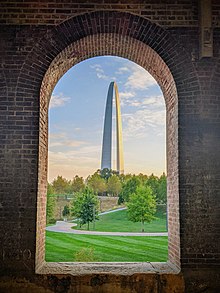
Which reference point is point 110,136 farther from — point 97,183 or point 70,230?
point 70,230

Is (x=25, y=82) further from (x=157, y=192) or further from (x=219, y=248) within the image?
(x=157, y=192)

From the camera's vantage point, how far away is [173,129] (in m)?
6.57

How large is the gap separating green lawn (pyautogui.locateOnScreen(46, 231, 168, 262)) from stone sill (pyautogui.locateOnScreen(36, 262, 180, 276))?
18.2ft

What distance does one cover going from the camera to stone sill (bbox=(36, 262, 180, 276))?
5941 mm

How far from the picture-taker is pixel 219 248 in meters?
5.91

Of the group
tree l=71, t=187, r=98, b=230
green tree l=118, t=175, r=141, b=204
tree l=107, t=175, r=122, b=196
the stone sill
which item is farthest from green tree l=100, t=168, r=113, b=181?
the stone sill

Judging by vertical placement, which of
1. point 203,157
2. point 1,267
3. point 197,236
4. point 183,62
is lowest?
point 1,267

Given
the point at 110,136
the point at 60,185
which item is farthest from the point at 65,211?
the point at 110,136

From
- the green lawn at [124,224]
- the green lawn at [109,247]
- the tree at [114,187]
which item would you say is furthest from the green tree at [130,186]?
the green lawn at [109,247]

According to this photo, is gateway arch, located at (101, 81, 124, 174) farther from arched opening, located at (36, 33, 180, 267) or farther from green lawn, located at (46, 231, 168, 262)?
arched opening, located at (36, 33, 180, 267)

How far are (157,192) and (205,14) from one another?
53.1 ft

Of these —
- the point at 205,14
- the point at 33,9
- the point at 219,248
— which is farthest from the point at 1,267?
the point at 205,14

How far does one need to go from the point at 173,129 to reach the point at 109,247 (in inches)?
366

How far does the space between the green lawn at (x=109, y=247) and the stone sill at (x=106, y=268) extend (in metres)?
5.55
